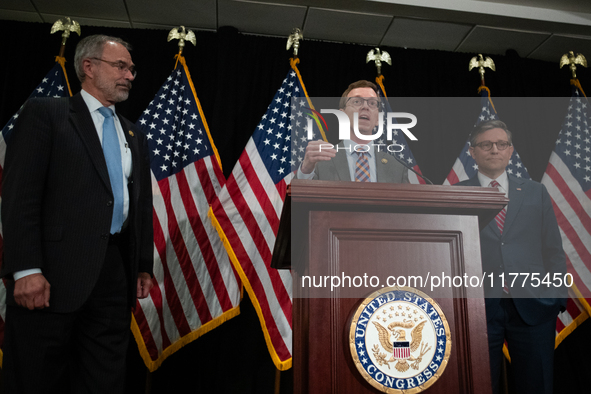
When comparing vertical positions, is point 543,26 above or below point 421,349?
above

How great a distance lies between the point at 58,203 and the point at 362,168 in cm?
104

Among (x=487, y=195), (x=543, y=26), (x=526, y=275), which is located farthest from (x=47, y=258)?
(x=543, y=26)

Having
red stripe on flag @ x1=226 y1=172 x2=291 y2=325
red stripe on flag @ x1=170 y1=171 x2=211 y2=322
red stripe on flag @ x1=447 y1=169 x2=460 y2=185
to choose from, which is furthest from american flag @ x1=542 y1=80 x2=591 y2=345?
red stripe on flag @ x1=170 y1=171 x2=211 y2=322

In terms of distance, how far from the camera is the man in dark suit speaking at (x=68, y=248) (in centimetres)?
121

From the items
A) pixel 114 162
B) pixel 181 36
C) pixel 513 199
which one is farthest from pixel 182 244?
pixel 513 199

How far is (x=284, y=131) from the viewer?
278 cm

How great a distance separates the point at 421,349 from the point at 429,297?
3.9 inches

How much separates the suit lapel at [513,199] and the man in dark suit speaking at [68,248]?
1580mm

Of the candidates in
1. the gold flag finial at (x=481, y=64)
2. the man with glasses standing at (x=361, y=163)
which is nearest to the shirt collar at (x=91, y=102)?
the man with glasses standing at (x=361, y=163)

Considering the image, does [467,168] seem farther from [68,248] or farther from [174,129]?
[68,248]

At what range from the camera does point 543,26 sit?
3246mm

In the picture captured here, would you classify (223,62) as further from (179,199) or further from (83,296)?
(83,296)

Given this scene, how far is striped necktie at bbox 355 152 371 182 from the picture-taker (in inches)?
63.7

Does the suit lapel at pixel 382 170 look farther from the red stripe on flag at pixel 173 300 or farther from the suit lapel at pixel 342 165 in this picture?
the red stripe on flag at pixel 173 300
